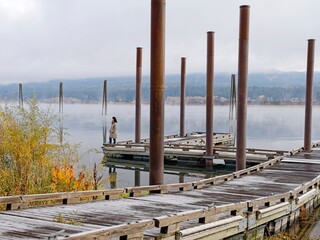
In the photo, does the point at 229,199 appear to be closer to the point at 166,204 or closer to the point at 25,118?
the point at 166,204

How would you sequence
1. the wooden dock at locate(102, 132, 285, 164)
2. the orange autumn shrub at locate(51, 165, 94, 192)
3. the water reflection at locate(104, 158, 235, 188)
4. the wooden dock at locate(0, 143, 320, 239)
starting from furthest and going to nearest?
the wooden dock at locate(102, 132, 285, 164)
the water reflection at locate(104, 158, 235, 188)
the orange autumn shrub at locate(51, 165, 94, 192)
the wooden dock at locate(0, 143, 320, 239)

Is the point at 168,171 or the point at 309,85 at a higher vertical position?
the point at 309,85

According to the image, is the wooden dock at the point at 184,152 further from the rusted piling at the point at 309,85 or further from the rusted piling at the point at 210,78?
the rusted piling at the point at 309,85

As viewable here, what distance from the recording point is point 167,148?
93.6 feet

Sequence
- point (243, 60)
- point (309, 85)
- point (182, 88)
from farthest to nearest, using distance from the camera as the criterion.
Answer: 1. point (182, 88)
2. point (309, 85)
3. point (243, 60)

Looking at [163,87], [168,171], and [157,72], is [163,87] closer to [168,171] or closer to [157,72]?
[157,72]

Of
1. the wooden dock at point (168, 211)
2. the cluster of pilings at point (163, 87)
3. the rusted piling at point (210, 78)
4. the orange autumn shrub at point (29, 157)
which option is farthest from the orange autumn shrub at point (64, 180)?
the rusted piling at point (210, 78)

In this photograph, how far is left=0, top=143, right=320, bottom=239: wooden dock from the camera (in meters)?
7.88

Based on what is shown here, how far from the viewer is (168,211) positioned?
1001cm

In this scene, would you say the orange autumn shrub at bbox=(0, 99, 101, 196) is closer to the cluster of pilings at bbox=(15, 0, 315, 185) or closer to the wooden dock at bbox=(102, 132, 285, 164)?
the cluster of pilings at bbox=(15, 0, 315, 185)

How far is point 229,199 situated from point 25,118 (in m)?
6.00

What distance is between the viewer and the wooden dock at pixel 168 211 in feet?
25.8

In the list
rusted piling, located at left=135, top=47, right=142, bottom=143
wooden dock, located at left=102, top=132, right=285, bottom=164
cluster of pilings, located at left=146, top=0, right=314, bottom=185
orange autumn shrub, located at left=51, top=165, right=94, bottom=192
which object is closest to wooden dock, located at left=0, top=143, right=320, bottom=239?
cluster of pilings, located at left=146, top=0, right=314, bottom=185

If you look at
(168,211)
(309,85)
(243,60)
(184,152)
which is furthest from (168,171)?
(168,211)
